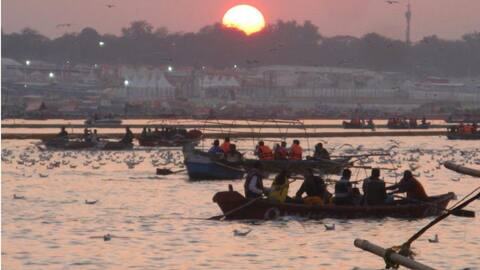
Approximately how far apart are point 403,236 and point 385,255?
32.1 feet

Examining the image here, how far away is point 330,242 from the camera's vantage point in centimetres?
3134

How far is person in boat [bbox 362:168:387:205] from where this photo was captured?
111 feet

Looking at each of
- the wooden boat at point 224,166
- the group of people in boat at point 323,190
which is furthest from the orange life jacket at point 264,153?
the group of people in boat at point 323,190

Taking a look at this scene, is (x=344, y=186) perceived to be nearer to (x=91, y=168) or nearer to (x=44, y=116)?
(x=91, y=168)

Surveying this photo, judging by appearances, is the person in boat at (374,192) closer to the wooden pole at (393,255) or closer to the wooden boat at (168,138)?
the wooden pole at (393,255)

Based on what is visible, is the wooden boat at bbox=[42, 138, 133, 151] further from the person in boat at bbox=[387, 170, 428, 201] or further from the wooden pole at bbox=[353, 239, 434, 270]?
the wooden pole at bbox=[353, 239, 434, 270]

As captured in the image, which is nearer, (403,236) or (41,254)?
(41,254)

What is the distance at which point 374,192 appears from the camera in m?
34.1

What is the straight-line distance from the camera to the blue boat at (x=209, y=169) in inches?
1905

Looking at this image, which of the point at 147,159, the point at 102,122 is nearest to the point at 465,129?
the point at 102,122

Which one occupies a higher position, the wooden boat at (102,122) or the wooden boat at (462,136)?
the wooden boat at (102,122)

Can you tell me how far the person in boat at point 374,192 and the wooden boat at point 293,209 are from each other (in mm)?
228

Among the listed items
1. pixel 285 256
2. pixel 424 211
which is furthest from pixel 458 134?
pixel 285 256

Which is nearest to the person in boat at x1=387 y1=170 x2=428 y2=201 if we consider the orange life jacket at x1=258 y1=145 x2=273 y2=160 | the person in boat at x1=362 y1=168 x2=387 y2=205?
the person in boat at x1=362 y1=168 x2=387 y2=205
